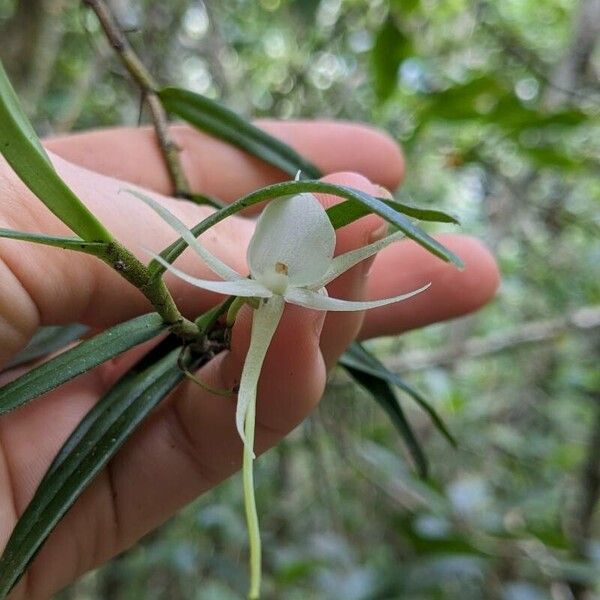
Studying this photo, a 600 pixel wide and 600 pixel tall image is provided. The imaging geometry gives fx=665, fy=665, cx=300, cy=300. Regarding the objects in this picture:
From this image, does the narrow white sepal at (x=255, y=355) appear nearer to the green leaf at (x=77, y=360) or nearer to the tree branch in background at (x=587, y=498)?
the green leaf at (x=77, y=360)

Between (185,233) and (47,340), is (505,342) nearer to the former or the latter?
(47,340)

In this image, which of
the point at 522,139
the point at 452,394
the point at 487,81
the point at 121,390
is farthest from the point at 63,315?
the point at 452,394

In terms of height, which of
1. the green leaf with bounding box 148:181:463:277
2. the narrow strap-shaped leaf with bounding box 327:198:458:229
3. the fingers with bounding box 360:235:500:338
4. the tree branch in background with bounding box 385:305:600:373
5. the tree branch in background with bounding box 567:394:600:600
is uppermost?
the green leaf with bounding box 148:181:463:277

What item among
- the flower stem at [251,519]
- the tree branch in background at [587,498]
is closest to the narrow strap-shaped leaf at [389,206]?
the flower stem at [251,519]

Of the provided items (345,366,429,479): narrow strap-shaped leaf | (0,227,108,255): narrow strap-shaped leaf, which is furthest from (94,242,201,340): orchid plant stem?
(345,366,429,479): narrow strap-shaped leaf

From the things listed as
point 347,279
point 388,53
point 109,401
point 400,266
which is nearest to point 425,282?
point 400,266

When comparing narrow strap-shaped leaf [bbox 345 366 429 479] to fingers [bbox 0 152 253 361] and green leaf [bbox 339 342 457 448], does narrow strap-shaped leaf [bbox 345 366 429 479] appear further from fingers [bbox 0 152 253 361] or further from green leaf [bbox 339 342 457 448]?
fingers [bbox 0 152 253 361]
